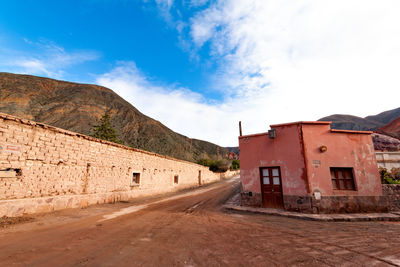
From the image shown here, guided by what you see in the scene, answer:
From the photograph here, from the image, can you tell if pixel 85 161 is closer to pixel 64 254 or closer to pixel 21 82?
pixel 64 254

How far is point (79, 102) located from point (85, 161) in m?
59.4

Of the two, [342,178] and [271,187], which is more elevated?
[342,178]

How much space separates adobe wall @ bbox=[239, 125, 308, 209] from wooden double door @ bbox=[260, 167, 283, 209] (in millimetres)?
242

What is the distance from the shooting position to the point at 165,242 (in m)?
4.27

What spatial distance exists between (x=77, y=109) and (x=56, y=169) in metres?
54.8

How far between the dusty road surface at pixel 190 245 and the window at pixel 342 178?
2.60 metres

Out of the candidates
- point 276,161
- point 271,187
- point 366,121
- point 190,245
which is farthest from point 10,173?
point 366,121

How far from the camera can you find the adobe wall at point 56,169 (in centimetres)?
632

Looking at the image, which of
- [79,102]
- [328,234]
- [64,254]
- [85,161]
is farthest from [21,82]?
[328,234]

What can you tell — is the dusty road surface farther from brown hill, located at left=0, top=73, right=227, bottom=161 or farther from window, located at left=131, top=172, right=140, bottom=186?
brown hill, located at left=0, top=73, right=227, bottom=161

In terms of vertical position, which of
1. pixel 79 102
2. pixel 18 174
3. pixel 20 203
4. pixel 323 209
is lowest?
pixel 323 209

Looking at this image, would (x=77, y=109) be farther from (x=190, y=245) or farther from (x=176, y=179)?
(x=190, y=245)

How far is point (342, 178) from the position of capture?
28.5 ft

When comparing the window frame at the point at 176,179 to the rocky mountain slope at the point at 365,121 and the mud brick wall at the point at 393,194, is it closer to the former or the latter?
the mud brick wall at the point at 393,194
